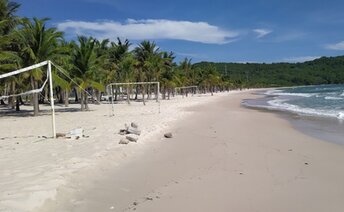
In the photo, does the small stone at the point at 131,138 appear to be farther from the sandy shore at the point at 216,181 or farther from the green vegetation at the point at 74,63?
the green vegetation at the point at 74,63

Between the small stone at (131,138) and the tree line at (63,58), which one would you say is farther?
the tree line at (63,58)

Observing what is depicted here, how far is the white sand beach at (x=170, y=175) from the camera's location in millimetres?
5508

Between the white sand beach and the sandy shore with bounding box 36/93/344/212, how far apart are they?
0.02 m

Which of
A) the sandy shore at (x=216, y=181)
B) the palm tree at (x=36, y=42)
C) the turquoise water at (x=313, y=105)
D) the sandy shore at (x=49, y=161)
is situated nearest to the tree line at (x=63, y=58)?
the palm tree at (x=36, y=42)

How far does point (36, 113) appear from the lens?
23.7 m

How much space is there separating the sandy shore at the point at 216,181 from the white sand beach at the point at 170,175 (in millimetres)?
15

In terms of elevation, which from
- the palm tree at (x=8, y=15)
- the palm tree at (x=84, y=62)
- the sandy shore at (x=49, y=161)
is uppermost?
the palm tree at (x=8, y=15)

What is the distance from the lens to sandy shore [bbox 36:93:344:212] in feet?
18.1

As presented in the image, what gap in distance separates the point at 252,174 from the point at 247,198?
1.66m

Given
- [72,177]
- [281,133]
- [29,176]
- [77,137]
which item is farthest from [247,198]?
[281,133]

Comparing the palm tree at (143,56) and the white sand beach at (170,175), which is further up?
the palm tree at (143,56)

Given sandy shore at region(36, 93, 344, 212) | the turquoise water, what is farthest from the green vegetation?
the turquoise water

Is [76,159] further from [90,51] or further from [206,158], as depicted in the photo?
[90,51]

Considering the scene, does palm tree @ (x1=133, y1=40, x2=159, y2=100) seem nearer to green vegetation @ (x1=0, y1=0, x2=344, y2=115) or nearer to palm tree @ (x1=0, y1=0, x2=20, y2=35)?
green vegetation @ (x1=0, y1=0, x2=344, y2=115)
